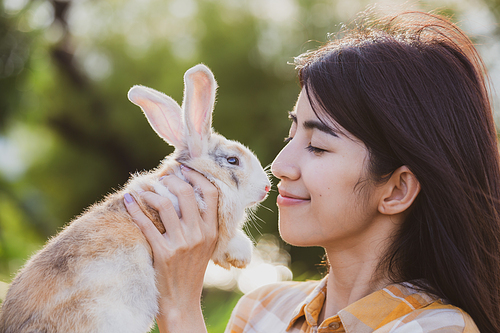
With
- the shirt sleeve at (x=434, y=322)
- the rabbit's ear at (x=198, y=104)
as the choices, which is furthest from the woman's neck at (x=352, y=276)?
the rabbit's ear at (x=198, y=104)

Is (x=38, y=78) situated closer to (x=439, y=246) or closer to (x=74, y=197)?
(x=74, y=197)

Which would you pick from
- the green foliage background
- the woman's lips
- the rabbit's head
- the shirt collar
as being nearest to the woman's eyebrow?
the woman's lips

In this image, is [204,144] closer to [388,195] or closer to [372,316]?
[388,195]

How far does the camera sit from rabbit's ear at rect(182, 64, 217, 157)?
1.49 meters

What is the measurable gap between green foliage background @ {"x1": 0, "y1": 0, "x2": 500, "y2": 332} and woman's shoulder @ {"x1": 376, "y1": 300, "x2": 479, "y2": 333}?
1.77 metres

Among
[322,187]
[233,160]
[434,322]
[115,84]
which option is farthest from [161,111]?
[115,84]

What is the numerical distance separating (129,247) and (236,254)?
44 centimetres

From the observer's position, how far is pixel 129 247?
1283 mm

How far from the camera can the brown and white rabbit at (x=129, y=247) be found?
1.17 m

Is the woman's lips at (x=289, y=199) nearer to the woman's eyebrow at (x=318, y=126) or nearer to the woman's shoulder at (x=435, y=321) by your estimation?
the woman's eyebrow at (x=318, y=126)

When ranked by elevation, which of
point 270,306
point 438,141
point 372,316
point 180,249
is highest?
point 438,141

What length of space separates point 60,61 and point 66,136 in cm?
81

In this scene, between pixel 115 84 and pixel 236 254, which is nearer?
pixel 236 254

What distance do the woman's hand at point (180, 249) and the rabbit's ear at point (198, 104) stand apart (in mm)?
200
